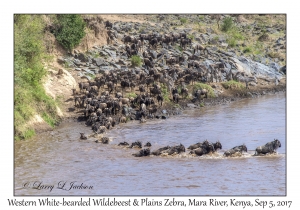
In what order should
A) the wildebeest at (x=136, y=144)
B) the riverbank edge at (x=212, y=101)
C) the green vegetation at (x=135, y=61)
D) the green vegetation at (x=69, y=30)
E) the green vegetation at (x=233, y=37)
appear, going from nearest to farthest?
the wildebeest at (x=136, y=144)
the riverbank edge at (x=212, y=101)
the green vegetation at (x=69, y=30)
the green vegetation at (x=135, y=61)
the green vegetation at (x=233, y=37)

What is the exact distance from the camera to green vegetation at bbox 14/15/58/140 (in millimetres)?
22922

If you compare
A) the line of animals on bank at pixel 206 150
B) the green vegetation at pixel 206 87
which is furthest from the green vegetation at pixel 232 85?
the line of animals on bank at pixel 206 150

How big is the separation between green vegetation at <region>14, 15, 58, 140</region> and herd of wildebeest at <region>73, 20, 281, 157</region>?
7.20 feet

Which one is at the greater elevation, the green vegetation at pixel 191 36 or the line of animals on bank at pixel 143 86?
the green vegetation at pixel 191 36

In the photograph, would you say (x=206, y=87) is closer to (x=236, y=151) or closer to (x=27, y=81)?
(x=27, y=81)

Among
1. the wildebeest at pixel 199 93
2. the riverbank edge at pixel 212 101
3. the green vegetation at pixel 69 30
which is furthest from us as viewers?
the green vegetation at pixel 69 30

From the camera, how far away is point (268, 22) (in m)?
57.4

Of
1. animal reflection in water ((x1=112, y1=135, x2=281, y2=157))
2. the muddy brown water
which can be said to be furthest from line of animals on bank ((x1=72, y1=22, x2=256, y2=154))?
animal reflection in water ((x1=112, y1=135, x2=281, y2=157))

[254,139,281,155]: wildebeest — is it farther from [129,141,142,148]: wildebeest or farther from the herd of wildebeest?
[129,141,142,148]: wildebeest

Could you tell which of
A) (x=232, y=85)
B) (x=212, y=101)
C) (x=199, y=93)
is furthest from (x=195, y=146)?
(x=232, y=85)

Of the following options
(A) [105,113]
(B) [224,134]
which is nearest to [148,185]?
(B) [224,134]

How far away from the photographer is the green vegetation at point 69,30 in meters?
33.2

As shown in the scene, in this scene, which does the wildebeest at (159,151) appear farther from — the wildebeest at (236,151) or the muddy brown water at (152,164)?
the wildebeest at (236,151)
